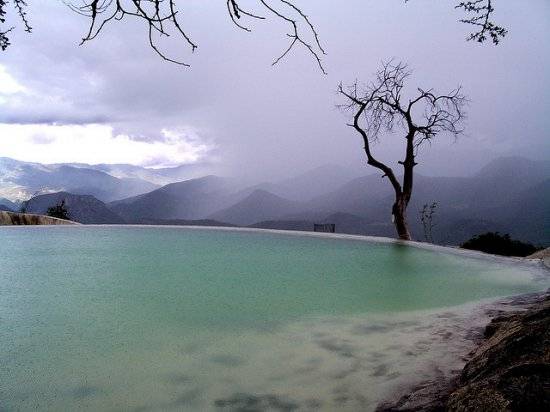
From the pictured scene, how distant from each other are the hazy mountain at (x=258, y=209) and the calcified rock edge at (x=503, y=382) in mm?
161942

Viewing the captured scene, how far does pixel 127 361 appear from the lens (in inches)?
109

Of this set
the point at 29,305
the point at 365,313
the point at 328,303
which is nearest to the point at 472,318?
the point at 365,313

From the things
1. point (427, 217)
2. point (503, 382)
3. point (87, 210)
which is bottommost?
point (503, 382)

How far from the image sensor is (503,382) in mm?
1501

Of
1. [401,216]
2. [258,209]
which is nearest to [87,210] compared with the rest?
[258,209]

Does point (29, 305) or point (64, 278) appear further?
point (64, 278)

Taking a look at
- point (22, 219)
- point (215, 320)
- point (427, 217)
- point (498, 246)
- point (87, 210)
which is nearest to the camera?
point (215, 320)

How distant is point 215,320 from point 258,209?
570ft

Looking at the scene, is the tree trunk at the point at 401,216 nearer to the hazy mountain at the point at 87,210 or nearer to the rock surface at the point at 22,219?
the rock surface at the point at 22,219

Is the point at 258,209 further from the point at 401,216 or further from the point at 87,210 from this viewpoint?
the point at 401,216

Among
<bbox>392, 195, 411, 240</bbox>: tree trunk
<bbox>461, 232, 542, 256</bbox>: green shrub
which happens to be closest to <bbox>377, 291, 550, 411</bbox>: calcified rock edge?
<bbox>392, 195, 411, 240</bbox>: tree trunk

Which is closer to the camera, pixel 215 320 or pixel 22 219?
pixel 215 320

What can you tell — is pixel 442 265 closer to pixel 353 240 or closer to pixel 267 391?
pixel 353 240

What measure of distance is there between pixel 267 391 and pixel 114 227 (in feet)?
34.8
